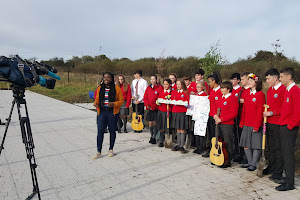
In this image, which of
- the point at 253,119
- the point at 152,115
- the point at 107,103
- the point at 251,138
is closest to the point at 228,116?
the point at 253,119

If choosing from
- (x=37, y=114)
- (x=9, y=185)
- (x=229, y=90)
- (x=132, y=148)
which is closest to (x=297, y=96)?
(x=229, y=90)

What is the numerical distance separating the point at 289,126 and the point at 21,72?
4.12m

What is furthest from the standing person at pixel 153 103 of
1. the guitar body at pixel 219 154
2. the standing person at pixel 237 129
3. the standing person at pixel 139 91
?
the guitar body at pixel 219 154

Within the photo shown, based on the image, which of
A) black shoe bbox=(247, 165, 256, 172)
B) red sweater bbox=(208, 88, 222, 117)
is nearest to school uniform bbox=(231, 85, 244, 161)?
red sweater bbox=(208, 88, 222, 117)

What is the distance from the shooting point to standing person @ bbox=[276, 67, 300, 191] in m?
4.20

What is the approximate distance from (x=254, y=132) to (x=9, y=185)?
182 inches

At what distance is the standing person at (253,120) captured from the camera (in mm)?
4980

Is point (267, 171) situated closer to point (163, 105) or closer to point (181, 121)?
point (181, 121)

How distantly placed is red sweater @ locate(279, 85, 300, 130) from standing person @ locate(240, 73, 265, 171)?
645 mm

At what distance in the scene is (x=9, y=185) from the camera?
4.36 meters

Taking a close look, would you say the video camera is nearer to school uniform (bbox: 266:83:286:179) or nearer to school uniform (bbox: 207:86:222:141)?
school uniform (bbox: 207:86:222:141)

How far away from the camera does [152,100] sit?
707cm

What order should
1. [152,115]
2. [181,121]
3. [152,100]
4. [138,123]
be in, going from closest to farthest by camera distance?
[181,121], [152,100], [152,115], [138,123]

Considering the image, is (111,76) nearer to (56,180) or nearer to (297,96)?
(56,180)
